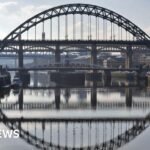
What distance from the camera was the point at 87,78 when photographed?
135 m

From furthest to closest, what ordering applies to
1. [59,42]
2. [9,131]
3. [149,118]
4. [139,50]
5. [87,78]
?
1. [139,50]
2. [87,78]
3. [59,42]
4. [149,118]
5. [9,131]

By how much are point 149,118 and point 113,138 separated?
37.0 ft

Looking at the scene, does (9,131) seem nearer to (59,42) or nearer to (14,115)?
(14,115)

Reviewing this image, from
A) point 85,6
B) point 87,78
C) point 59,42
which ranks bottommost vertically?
point 87,78

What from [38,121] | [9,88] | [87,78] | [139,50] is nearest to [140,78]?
[87,78]

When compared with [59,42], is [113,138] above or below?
below

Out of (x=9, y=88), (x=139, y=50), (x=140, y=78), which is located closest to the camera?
(x=9, y=88)

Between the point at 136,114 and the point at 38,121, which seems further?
the point at 136,114

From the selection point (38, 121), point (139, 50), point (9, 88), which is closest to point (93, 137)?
point (38, 121)

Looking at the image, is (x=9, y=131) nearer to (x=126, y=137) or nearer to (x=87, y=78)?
(x=126, y=137)

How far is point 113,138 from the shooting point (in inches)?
1234

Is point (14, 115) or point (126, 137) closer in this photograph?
point (126, 137)

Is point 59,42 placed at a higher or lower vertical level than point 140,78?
higher

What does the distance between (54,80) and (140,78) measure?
2078cm
